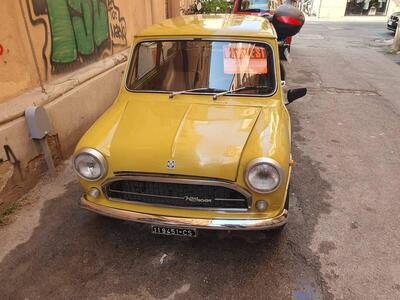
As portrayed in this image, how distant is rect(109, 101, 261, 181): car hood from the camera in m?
2.67

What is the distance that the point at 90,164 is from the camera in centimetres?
286

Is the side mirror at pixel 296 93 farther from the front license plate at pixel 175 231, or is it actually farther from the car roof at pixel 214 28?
the front license plate at pixel 175 231

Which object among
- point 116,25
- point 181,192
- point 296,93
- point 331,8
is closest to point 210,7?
point 116,25

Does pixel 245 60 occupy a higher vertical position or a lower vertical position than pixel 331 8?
higher

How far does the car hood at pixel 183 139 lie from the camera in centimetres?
267

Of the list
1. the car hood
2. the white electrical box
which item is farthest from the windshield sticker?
the white electrical box

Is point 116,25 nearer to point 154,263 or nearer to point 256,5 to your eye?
point 154,263

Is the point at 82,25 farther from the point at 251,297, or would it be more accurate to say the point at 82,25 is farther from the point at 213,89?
the point at 251,297

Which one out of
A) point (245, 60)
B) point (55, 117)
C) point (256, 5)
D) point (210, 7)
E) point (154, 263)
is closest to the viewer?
point (154, 263)

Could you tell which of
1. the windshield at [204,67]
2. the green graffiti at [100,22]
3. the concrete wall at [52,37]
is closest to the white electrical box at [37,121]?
the concrete wall at [52,37]

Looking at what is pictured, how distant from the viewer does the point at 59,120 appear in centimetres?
456

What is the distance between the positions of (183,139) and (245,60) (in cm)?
118

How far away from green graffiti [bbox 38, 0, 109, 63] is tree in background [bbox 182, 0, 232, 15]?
26.2 feet

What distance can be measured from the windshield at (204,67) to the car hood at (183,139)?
0.28 metres
